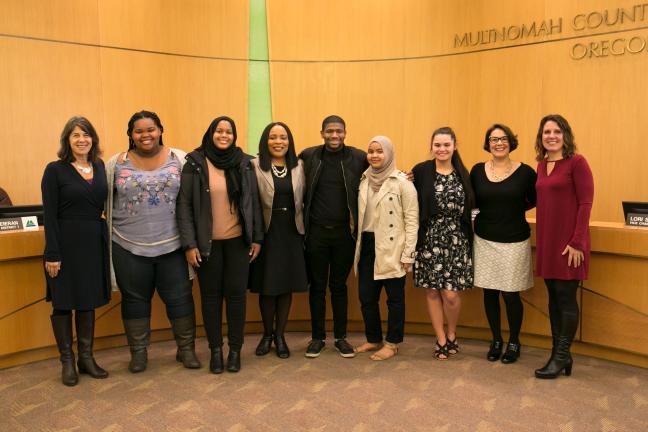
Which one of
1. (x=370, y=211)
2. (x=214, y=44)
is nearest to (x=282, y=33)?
(x=214, y=44)

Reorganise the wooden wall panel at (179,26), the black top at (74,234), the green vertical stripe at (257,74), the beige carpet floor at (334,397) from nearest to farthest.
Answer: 1. the beige carpet floor at (334,397)
2. the black top at (74,234)
3. the wooden wall panel at (179,26)
4. the green vertical stripe at (257,74)

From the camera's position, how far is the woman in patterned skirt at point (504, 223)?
3.68m

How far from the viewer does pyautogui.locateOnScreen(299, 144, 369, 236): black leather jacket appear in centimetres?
385

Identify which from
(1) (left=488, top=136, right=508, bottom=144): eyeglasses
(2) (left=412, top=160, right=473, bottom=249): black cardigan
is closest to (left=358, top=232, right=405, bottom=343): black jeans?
(2) (left=412, top=160, right=473, bottom=249): black cardigan

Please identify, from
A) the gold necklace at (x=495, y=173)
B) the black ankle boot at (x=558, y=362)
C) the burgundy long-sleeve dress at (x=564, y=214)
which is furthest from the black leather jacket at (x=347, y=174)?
the black ankle boot at (x=558, y=362)

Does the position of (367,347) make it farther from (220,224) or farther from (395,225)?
(220,224)

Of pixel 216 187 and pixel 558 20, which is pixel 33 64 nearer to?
pixel 216 187

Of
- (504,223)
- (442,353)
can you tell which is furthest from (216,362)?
(504,223)

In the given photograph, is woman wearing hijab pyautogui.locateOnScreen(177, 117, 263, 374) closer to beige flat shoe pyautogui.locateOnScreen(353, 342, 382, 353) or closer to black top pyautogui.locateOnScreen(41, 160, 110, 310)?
black top pyautogui.locateOnScreen(41, 160, 110, 310)

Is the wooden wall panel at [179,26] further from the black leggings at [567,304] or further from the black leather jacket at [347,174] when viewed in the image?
the black leggings at [567,304]

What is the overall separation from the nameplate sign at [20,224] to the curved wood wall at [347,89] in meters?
0.12

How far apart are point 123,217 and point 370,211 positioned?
163 cm

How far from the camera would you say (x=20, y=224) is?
381 centimetres

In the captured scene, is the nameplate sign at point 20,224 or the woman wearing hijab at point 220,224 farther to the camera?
the nameplate sign at point 20,224
